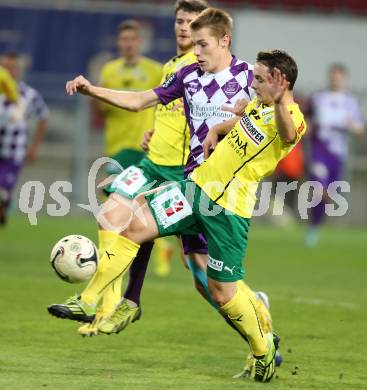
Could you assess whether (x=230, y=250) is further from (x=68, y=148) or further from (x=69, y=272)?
(x=68, y=148)

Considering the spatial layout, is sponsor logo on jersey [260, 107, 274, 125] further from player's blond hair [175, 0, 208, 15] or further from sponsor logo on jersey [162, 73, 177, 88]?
player's blond hair [175, 0, 208, 15]

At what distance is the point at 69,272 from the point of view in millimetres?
7117

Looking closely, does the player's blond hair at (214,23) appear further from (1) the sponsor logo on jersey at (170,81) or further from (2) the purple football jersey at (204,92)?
(1) the sponsor logo on jersey at (170,81)

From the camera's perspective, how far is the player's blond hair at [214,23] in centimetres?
752

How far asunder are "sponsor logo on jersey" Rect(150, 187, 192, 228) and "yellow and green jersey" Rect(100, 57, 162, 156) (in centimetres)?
529

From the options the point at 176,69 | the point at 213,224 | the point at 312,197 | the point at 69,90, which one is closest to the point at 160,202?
the point at 213,224

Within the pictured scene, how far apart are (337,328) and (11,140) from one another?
812 centimetres

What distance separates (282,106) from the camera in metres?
6.52

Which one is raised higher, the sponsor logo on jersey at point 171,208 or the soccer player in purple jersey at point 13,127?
the sponsor logo on jersey at point 171,208

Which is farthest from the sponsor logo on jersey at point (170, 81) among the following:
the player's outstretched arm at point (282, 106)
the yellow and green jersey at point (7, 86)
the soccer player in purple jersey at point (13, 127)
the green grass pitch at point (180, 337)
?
the soccer player in purple jersey at point (13, 127)

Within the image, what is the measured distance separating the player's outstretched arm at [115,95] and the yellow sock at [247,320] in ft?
4.91

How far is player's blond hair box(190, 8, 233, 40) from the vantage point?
7.52 metres

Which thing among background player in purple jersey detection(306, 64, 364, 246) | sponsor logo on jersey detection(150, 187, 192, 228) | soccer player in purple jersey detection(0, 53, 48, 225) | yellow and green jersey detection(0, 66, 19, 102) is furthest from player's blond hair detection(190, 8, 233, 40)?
background player in purple jersey detection(306, 64, 364, 246)

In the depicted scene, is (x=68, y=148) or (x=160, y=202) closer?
(x=160, y=202)
